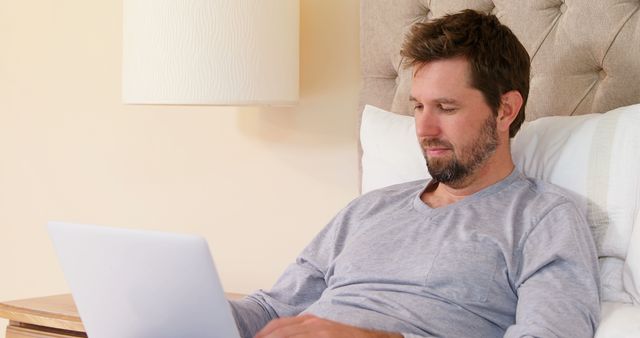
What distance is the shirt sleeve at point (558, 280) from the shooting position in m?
1.38

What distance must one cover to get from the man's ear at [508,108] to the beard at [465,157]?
0.02m

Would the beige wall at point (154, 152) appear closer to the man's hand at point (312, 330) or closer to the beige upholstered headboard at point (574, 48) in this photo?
the beige upholstered headboard at point (574, 48)

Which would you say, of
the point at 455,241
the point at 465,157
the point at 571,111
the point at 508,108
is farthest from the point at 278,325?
the point at 571,111

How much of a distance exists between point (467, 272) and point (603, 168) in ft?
0.99

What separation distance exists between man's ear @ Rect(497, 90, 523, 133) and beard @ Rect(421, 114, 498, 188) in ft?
0.07

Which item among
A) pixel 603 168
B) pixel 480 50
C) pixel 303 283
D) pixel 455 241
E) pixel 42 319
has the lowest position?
pixel 42 319

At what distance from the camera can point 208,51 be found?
6.62ft

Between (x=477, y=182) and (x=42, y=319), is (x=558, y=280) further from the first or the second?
(x=42, y=319)

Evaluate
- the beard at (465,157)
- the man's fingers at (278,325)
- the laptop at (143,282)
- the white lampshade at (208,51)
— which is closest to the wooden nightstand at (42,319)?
the white lampshade at (208,51)

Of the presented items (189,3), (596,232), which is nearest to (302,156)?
(189,3)

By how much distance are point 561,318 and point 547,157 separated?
0.42 m

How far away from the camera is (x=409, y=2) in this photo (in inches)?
82.7

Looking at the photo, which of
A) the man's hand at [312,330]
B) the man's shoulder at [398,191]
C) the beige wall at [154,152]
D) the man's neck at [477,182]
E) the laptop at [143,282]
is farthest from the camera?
the beige wall at [154,152]

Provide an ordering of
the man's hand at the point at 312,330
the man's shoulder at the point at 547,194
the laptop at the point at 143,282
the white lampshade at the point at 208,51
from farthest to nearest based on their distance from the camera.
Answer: the white lampshade at the point at 208,51 < the man's shoulder at the point at 547,194 < the man's hand at the point at 312,330 < the laptop at the point at 143,282
